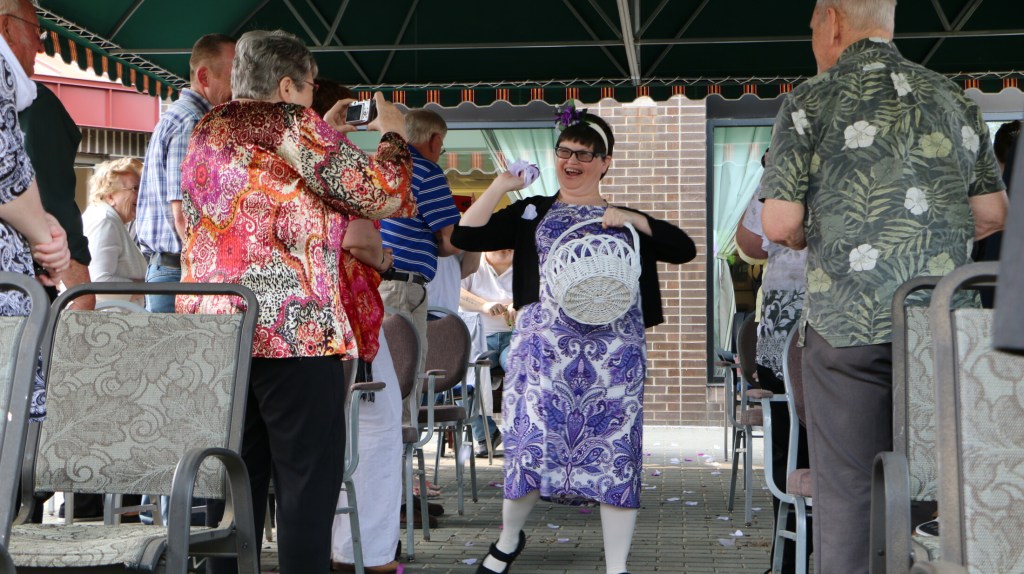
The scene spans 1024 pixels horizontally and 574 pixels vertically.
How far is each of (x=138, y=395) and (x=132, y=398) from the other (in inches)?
0.6

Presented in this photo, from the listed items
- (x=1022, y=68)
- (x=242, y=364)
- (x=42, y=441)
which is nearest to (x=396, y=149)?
(x=242, y=364)

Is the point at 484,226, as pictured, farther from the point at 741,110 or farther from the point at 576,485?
the point at 741,110

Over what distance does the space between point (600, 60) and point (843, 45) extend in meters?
5.00

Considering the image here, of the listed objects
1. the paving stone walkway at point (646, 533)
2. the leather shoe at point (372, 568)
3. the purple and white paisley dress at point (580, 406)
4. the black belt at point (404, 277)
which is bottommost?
the paving stone walkway at point (646, 533)

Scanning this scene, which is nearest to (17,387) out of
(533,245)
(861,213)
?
(861,213)

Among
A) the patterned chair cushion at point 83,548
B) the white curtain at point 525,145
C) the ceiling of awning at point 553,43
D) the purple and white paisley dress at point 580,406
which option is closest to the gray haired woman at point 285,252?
the patterned chair cushion at point 83,548

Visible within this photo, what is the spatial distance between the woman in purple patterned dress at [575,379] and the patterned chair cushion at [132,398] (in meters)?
1.66

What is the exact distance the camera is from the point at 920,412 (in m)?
2.48

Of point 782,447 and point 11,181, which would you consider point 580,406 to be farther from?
point 11,181

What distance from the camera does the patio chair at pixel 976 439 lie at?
1.88 m

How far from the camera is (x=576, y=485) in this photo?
13.9 ft

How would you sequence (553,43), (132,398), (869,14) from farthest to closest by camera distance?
1. (553,43)
2. (869,14)
3. (132,398)

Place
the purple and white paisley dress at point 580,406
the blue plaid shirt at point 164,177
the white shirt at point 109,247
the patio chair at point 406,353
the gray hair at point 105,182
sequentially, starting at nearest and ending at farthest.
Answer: the purple and white paisley dress at point 580,406 → the blue plaid shirt at point 164,177 → the patio chair at point 406,353 → the white shirt at point 109,247 → the gray hair at point 105,182

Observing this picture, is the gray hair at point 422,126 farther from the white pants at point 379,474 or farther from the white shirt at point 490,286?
the white shirt at point 490,286
